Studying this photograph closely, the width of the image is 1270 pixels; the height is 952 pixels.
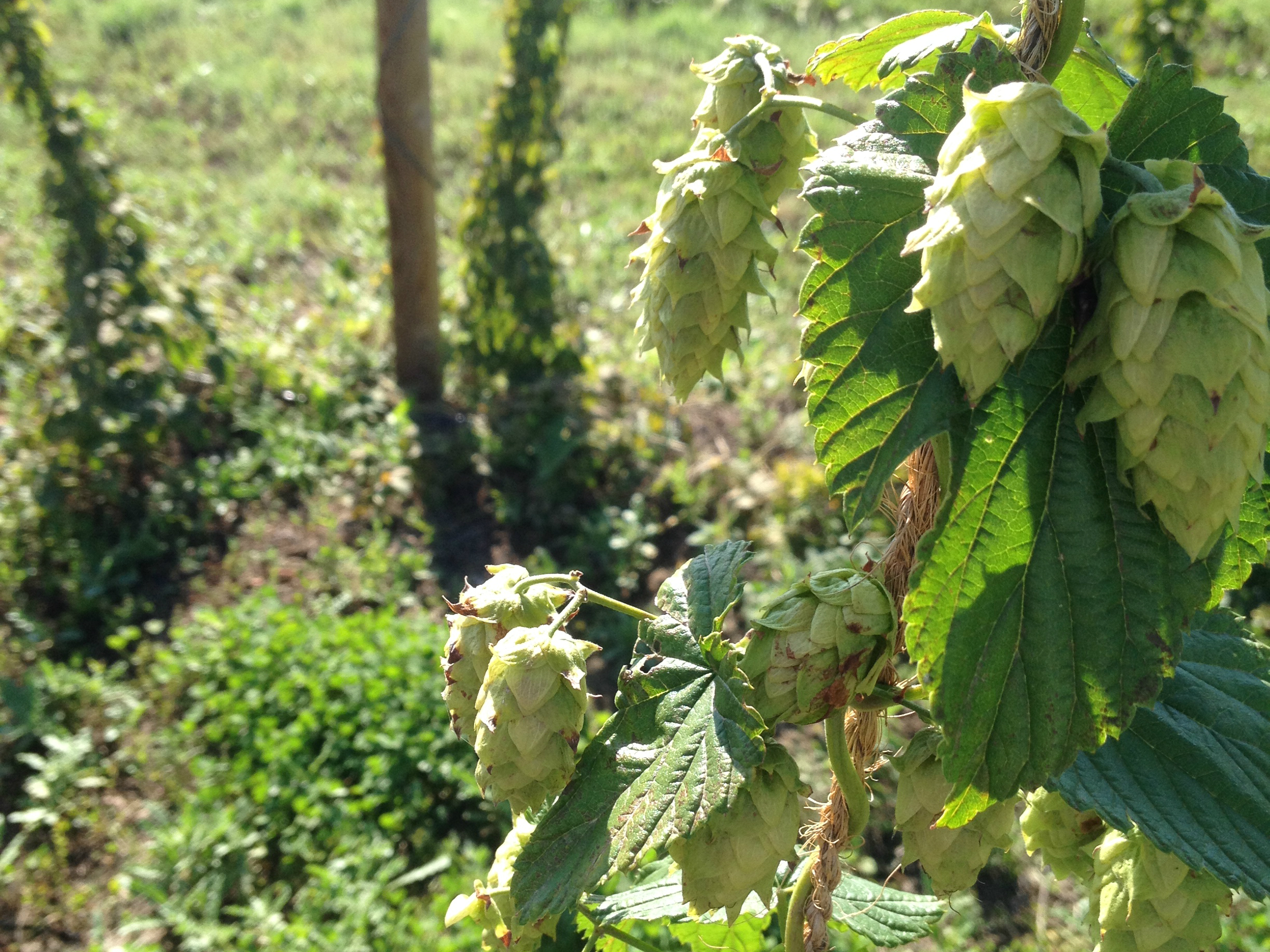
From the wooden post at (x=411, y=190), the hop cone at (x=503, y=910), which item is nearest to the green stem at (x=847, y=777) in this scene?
the hop cone at (x=503, y=910)

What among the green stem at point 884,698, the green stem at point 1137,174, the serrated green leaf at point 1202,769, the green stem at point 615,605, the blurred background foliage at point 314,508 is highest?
the green stem at point 1137,174

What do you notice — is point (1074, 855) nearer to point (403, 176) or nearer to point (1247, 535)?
point (1247, 535)

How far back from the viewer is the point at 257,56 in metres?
8.35

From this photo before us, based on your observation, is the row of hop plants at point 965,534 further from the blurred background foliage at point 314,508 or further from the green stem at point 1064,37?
the blurred background foliage at point 314,508

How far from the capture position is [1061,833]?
3.77ft

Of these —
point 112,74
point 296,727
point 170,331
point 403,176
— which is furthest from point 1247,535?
point 112,74

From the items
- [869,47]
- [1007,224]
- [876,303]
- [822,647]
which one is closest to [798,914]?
[822,647]

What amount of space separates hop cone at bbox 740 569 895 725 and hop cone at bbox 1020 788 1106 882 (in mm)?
381

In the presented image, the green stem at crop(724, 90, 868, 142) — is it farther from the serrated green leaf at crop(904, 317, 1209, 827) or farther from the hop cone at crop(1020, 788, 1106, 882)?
the hop cone at crop(1020, 788, 1106, 882)

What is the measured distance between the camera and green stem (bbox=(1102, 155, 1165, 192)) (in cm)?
A: 69

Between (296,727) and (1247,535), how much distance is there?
2.77 meters

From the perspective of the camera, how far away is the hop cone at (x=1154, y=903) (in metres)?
1.00

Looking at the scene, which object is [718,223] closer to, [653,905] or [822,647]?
[822,647]

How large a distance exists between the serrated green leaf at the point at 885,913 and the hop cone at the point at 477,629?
0.56 metres
